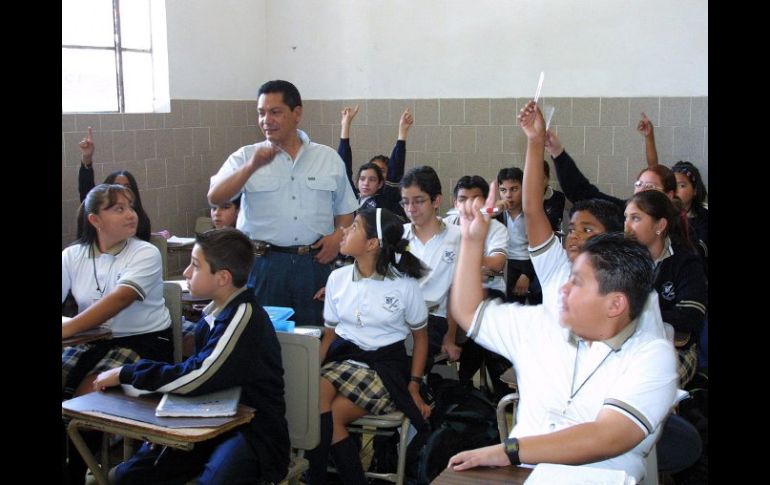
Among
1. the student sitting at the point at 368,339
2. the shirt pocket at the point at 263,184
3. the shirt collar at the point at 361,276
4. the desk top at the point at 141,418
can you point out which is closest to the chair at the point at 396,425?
the student sitting at the point at 368,339

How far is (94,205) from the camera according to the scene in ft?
10.7

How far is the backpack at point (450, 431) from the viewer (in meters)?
2.98

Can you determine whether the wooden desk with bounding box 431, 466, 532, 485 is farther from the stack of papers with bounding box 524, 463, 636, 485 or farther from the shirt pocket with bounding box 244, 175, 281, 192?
the shirt pocket with bounding box 244, 175, 281, 192

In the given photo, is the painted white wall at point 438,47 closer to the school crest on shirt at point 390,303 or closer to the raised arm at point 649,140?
the raised arm at point 649,140

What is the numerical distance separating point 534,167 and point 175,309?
5.76 ft

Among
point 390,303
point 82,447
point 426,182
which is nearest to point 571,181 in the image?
point 426,182

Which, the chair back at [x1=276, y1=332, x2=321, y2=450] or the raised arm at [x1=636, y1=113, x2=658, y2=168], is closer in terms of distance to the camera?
the chair back at [x1=276, y1=332, x2=321, y2=450]

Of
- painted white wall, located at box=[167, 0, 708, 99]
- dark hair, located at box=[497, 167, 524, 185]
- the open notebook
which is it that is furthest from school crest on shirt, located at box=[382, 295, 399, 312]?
painted white wall, located at box=[167, 0, 708, 99]

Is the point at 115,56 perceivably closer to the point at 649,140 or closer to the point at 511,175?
the point at 511,175

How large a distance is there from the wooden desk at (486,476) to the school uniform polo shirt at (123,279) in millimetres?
1879

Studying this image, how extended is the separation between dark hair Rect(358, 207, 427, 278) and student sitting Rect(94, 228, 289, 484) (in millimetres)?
761

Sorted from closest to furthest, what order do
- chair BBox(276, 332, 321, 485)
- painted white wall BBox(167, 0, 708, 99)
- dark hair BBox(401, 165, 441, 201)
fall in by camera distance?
chair BBox(276, 332, 321, 485) < dark hair BBox(401, 165, 441, 201) < painted white wall BBox(167, 0, 708, 99)

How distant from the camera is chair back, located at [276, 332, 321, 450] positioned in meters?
2.69
